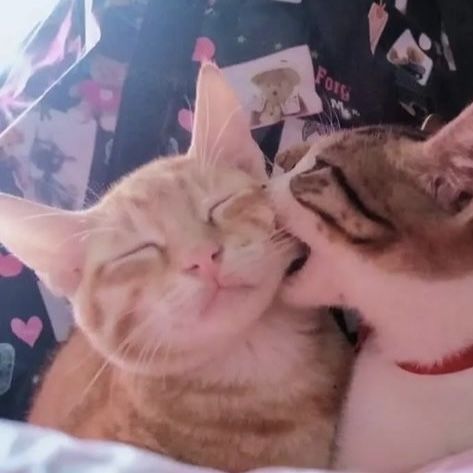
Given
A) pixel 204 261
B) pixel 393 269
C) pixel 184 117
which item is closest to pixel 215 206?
pixel 204 261

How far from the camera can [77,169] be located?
148 cm

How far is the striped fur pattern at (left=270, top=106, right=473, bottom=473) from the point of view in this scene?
105 centimetres

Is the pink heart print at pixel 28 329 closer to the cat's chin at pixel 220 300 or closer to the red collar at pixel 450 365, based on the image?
the cat's chin at pixel 220 300

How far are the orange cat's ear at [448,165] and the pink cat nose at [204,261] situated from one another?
0.22 meters

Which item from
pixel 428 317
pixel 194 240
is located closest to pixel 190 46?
pixel 194 240

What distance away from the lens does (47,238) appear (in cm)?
116

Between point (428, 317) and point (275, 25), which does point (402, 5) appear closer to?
point (275, 25)

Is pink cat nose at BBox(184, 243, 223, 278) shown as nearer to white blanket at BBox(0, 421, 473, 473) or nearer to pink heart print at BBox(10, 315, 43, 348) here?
white blanket at BBox(0, 421, 473, 473)

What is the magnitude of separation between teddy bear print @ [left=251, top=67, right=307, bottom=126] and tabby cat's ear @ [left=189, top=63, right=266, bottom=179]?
0.72 ft

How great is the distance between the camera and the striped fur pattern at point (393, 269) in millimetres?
1049

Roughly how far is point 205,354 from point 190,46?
0.54m

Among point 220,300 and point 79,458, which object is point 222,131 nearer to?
point 220,300

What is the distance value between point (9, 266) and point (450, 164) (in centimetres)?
68

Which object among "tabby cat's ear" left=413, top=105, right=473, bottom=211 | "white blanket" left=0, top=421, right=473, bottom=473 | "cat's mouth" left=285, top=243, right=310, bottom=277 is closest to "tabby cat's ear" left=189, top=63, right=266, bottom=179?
"cat's mouth" left=285, top=243, right=310, bottom=277
